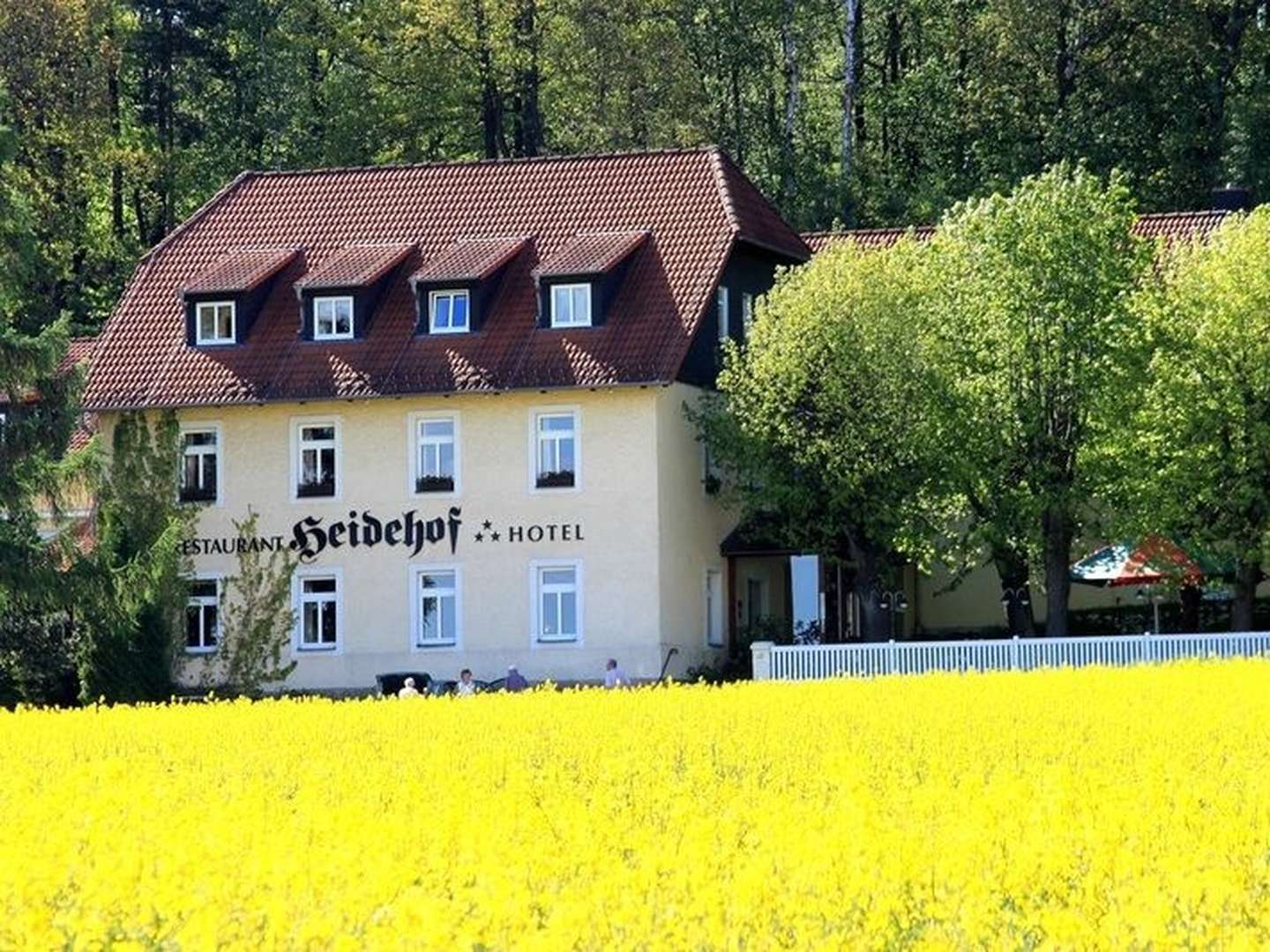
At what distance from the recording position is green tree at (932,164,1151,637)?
5638 centimetres

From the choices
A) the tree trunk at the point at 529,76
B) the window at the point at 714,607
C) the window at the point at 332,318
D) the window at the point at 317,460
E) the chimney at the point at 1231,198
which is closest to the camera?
the window at the point at 317,460

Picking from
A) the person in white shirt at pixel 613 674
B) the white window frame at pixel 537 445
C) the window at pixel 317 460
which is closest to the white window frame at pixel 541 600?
the person in white shirt at pixel 613 674

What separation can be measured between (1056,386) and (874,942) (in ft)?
138

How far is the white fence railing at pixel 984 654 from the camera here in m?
50.2

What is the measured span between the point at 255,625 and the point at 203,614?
116 cm

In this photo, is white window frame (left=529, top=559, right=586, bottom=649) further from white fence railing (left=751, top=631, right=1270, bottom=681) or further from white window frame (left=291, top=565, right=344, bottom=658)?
white fence railing (left=751, top=631, right=1270, bottom=681)

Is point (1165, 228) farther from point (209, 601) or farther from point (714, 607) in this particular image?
point (209, 601)

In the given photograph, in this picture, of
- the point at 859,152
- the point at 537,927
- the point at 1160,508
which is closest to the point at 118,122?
the point at 859,152

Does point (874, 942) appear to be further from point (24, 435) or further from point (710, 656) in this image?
point (710, 656)

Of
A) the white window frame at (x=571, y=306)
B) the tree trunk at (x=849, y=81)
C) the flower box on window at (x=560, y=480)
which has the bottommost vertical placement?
the flower box on window at (x=560, y=480)

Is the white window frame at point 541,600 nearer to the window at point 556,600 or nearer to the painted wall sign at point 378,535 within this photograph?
the window at point 556,600

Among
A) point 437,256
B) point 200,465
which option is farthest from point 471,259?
point 200,465

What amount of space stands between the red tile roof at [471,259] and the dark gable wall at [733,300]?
3957 millimetres

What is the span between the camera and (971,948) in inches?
591
